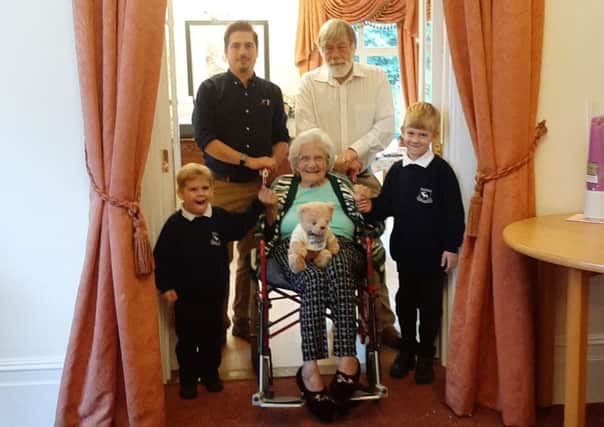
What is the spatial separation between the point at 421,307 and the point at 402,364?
0.27 meters

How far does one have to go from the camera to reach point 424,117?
249 centimetres

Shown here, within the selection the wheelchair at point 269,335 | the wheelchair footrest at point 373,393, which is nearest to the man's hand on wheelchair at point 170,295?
the wheelchair at point 269,335

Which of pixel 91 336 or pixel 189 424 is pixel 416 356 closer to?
pixel 189 424

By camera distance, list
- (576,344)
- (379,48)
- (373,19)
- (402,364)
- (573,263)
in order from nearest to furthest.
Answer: (573,263) → (576,344) → (402,364) → (373,19) → (379,48)

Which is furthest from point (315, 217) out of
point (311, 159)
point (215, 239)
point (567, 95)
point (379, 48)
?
point (379, 48)

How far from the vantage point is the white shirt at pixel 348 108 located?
2912mm

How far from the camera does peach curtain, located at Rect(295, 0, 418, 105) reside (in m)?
6.16

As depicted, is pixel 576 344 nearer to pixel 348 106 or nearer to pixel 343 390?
pixel 343 390

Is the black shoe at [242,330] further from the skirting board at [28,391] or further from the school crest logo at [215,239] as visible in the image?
the skirting board at [28,391]

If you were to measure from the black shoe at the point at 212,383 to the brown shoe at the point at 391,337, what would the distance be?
862 mm

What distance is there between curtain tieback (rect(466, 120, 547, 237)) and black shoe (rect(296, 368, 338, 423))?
80 centimetres

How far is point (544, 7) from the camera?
2236 millimetres

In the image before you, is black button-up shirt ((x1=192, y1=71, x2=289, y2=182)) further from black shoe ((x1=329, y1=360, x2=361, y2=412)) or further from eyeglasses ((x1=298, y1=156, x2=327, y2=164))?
black shoe ((x1=329, y1=360, x2=361, y2=412))

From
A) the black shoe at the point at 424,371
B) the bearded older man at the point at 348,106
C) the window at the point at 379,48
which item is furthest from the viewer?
the window at the point at 379,48
